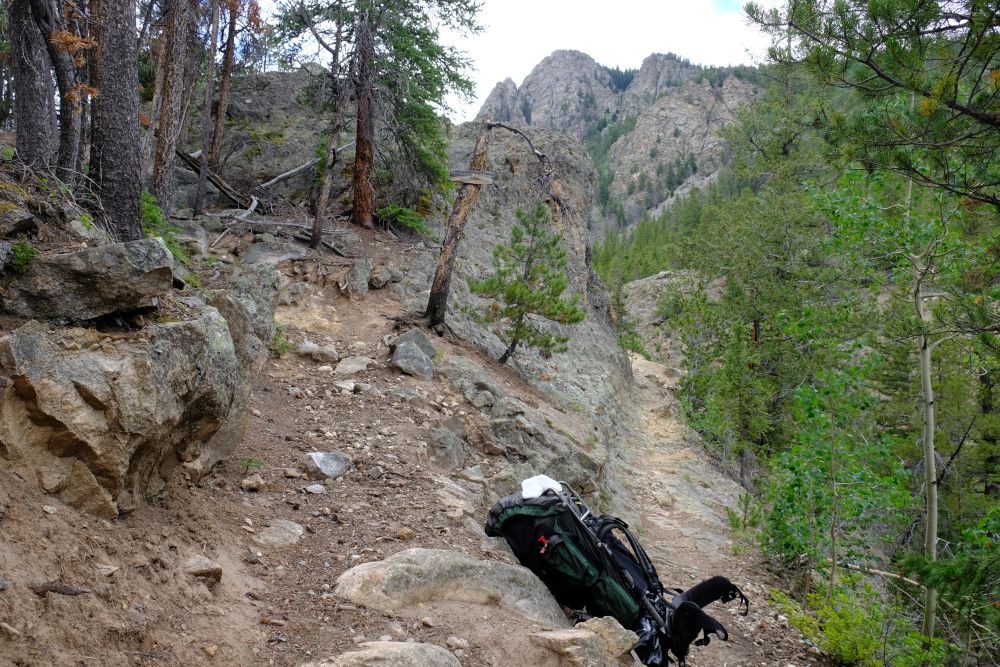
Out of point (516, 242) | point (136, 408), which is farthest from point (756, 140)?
point (136, 408)

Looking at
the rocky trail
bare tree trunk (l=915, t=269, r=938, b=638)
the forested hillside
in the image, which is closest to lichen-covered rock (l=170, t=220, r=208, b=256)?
the rocky trail

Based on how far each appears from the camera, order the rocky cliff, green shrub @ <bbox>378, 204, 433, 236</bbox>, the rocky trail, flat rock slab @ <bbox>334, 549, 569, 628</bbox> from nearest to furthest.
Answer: the rocky trail, flat rock slab @ <bbox>334, 549, 569, 628</bbox>, green shrub @ <bbox>378, 204, 433, 236</bbox>, the rocky cliff

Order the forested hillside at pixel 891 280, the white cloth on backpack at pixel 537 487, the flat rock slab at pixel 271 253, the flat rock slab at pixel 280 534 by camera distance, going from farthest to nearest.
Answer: the flat rock slab at pixel 271 253, the white cloth on backpack at pixel 537 487, the forested hillside at pixel 891 280, the flat rock slab at pixel 280 534

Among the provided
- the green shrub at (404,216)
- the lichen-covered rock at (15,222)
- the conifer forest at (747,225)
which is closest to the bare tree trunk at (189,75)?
the conifer forest at (747,225)

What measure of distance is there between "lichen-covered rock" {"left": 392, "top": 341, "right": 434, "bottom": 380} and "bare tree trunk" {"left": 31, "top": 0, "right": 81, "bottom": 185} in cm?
430

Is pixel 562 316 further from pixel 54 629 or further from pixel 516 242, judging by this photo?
pixel 54 629

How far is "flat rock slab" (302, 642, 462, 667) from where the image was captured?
A: 8.87 ft

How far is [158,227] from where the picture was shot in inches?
341

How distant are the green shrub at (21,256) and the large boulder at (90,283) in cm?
3

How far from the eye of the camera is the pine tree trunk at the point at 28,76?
538 centimetres

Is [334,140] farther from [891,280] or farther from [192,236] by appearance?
[891,280]

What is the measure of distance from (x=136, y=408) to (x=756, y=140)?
19.1 metres

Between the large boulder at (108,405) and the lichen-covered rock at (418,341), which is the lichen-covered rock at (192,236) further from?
the large boulder at (108,405)

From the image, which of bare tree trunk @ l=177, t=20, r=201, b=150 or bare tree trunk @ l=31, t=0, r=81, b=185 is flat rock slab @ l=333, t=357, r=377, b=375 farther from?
bare tree trunk @ l=177, t=20, r=201, b=150
